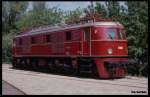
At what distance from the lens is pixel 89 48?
70.8 ft

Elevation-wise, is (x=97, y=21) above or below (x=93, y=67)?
above

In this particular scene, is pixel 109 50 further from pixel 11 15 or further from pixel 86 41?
pixel 11 15

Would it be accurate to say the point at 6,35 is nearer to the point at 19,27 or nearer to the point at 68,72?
the point at 19,27

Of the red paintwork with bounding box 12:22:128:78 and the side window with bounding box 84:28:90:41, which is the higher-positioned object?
the side window with bounding box 84:28:90:41

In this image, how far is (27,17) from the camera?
45.7 meters

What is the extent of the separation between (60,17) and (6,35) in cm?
1141

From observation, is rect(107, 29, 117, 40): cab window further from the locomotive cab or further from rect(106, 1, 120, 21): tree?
rect(106, 1, 120, 21): tree

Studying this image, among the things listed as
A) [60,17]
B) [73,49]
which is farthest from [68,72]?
[60,17]

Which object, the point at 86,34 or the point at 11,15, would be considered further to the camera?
the point at 11,15

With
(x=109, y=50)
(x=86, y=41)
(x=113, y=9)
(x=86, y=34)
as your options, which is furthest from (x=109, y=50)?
(x=113, y=9)

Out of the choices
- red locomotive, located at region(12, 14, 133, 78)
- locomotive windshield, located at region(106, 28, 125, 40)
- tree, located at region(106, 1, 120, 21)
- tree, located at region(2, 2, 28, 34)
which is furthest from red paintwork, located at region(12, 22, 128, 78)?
tree, located at region(2, 2, 28, 34)

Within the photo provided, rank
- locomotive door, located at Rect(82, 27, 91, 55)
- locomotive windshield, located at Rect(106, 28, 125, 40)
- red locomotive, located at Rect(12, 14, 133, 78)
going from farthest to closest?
locomotive door, located at Rect(82, 27, 91, 55), locomotive windshield, located at Rect(106, 28, 125, 40), red locomotive, located at Rect(12, 14, 133, 78)

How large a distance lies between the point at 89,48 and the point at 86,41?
48 cm

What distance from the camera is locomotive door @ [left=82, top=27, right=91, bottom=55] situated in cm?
2172
